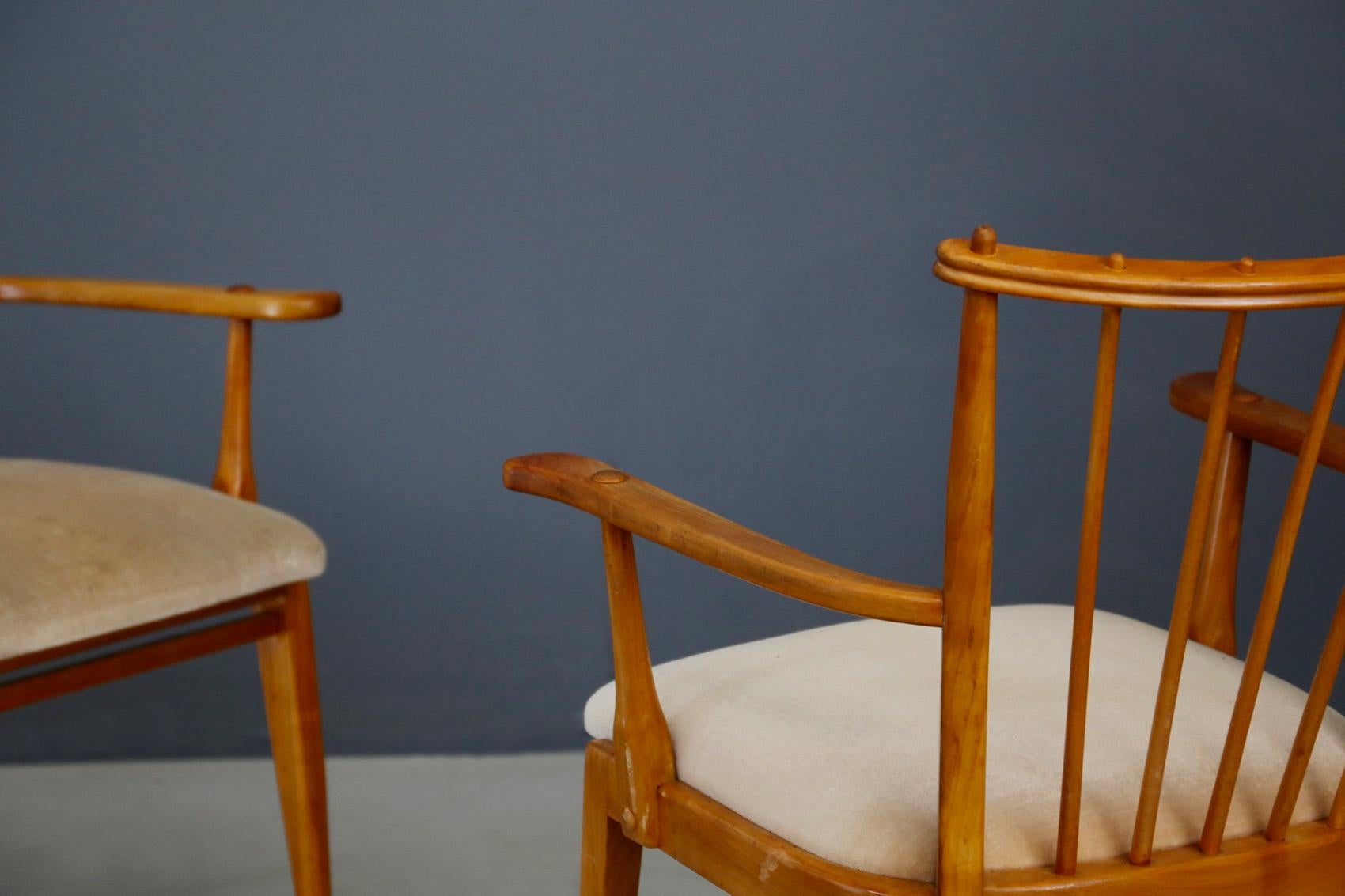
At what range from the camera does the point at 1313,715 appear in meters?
0.87

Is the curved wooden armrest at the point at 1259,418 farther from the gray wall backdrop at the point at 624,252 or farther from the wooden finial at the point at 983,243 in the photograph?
the gray wall backdrop at the point at 624,252

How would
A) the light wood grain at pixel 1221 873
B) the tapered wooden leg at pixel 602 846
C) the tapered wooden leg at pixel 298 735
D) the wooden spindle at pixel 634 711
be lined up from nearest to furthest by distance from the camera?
the light wood grain at pixel 1221 873, the wooden spindle at pixel 634 711, the tapered wooden leg at pixel 602 846, the tapered wooden leg at pixel 298 735

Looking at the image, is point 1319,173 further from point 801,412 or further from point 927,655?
point 927,655

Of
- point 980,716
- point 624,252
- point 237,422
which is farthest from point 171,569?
point 624,252

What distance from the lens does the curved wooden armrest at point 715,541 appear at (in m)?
0.81

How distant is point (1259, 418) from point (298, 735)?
102 centimetres

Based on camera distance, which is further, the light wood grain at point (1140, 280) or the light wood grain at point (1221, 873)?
the light wood grain at point (1221, 873)

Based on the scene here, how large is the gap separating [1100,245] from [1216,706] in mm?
1380

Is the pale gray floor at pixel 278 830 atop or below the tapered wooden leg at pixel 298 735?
below

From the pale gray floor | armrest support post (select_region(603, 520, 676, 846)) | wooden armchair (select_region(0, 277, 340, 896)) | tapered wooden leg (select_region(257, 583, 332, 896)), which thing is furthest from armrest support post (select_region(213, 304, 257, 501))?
armrest support post (select_region(603, 520, 676, 846))

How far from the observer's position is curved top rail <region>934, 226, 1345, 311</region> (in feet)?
2.36

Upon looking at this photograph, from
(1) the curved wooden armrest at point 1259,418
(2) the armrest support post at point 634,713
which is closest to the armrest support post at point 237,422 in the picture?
(2) the armrest support post at point 634,713

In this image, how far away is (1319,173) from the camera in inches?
88.6

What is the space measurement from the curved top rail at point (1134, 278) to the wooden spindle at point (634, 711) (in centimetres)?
33
